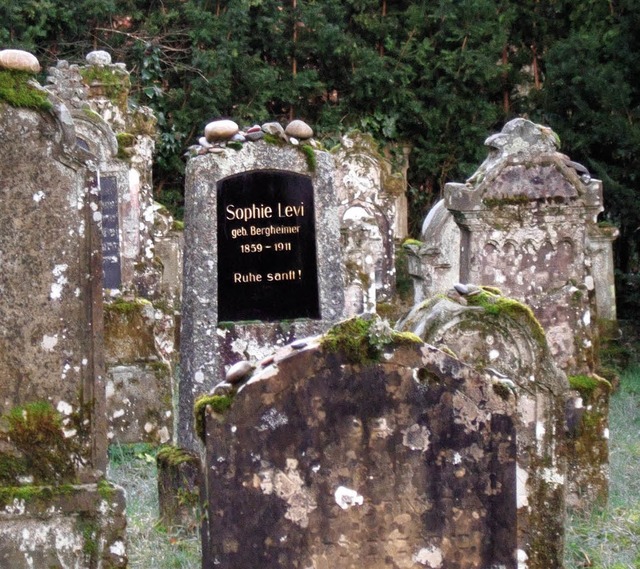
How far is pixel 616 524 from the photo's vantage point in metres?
7.16

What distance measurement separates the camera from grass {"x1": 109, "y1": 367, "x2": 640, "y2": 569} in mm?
6363

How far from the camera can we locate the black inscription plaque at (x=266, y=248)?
727 centimetres

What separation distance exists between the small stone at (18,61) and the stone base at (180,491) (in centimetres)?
277

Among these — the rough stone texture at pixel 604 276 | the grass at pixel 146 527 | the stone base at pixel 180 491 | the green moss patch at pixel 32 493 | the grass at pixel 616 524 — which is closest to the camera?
the green moss patch at pixel 32 493

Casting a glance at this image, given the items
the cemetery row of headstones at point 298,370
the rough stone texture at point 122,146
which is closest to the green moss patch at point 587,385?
the cemetery row of headstones at point 298,370

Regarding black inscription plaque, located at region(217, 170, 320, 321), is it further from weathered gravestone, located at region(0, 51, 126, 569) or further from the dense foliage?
the dense foliage

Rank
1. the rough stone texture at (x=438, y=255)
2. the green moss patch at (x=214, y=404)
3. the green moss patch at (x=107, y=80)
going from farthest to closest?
the green moss patch at (x=107, y=80) → the rough stone texture at (x=438, y=255) → the green moss patch at (x=214, y=404)

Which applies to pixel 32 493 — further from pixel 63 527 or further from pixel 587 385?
pixel 587 385

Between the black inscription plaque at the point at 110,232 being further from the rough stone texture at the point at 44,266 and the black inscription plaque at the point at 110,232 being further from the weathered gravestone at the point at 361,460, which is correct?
the weathered gravestone at the point at 361,460

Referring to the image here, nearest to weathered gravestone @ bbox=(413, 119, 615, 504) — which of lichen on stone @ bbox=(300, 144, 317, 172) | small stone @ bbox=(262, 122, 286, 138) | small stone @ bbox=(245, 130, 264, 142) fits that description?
lichen on stone @ bbox=(300, 144, 317, 172)

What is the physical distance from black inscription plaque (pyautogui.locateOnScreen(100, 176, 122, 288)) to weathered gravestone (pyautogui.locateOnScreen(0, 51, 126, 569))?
5.84 meters

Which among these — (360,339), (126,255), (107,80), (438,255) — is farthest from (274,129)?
(107,80)

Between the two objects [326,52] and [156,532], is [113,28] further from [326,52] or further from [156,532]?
[156,532]

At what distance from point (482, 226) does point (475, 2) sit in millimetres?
11657
